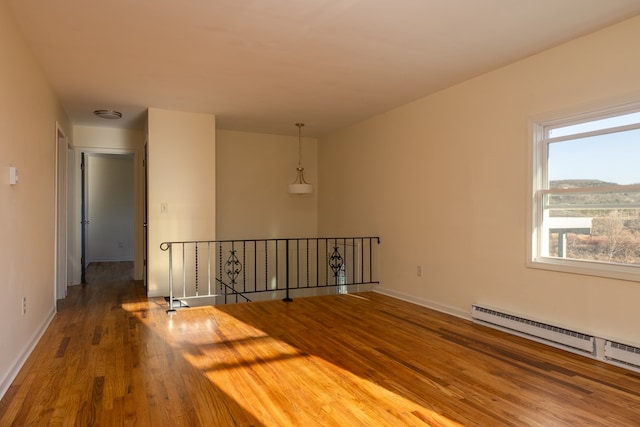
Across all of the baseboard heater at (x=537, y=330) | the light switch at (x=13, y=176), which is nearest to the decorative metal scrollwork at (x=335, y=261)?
the baseboard heater at (x=537, y=330)

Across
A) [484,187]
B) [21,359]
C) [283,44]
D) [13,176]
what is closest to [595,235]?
[484,187]

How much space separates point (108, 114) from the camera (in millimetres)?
5441

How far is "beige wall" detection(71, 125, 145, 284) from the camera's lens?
20.7ft

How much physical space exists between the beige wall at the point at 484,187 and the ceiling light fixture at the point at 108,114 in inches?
132

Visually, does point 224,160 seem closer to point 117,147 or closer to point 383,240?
point 117,147

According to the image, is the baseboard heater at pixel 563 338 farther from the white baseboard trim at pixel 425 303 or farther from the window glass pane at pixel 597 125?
the window glass pane at pixel 597 125

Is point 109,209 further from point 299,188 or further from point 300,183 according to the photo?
point 299,188

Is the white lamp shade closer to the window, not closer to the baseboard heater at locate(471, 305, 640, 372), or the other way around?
the baseboard heater at locate(471, 305, 640, 372)

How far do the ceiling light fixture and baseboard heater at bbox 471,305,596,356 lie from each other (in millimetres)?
4959

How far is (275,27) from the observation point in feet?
9.89

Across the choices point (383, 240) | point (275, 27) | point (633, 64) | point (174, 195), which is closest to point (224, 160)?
point (174, 195)

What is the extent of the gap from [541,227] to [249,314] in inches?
117

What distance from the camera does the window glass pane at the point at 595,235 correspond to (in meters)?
3.02

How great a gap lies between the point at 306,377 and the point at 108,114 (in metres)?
4.50
